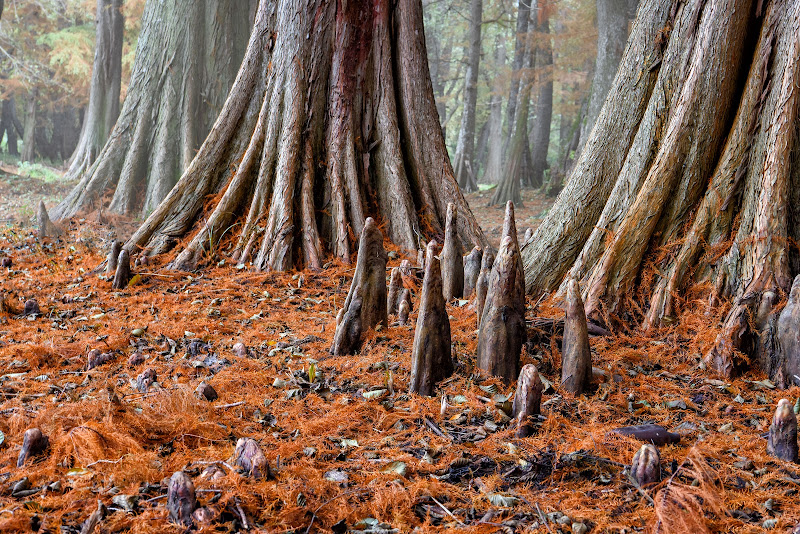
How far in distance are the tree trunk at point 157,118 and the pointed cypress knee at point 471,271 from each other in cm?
576

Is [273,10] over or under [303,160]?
over

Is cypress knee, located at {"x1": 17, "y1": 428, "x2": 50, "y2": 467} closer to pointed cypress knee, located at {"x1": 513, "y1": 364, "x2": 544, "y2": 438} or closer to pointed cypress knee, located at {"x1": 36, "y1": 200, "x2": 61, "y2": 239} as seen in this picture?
pointed cypress knee, located at {"x1": 513, "y1": 364, "x2": 544, "y2": 438}

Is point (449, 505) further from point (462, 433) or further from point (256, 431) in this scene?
point (256, 431)

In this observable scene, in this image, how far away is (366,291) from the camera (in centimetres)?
422

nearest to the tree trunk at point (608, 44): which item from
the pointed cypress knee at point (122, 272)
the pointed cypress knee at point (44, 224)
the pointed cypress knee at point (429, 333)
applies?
the pointed cypress knee at point (122, 272)

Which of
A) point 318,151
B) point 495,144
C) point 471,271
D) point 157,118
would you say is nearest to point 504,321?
point 471,271

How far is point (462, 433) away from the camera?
3.05 metres

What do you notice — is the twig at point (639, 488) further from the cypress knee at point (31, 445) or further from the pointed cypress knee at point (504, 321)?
the cypress knee at point (31, 445)

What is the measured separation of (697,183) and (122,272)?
5.26 m

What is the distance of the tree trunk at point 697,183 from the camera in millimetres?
3908

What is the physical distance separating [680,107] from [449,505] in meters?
3.66

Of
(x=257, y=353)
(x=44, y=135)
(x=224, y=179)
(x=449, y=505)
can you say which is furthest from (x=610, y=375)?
(x=44, y=135)

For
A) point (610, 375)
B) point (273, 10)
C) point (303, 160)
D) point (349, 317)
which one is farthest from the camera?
point (273, 10)

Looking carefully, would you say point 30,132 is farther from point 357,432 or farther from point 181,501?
point 181,501
